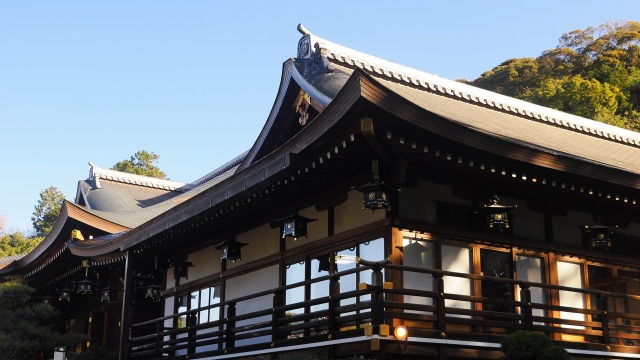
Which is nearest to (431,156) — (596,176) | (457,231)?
(457,231)

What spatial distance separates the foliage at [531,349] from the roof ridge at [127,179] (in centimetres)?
2444

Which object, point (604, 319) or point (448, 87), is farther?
point (448, 87)

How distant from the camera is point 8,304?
20.8 meters

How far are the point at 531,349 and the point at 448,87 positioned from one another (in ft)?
32.3

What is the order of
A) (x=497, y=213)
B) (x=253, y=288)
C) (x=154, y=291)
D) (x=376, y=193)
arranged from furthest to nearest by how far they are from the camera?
(x=154, y=291), (x=253, y=288), (x=497, y=213), (x=376, y=193)

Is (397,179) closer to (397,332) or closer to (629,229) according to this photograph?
(397,332)

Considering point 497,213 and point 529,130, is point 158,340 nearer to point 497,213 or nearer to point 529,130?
point 497,213

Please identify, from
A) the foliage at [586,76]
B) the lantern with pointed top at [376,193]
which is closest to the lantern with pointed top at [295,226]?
the lantern with pointed top at [376,193]

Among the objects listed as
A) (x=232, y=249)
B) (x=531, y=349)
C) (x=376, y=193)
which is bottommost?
(x=531, y=349)

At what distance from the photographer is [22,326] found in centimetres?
2033

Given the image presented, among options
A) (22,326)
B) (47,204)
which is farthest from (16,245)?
(22,326)

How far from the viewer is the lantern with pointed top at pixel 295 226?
43.4ft

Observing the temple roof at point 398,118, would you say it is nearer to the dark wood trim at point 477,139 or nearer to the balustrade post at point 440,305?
the dark wood trim at point 477,139

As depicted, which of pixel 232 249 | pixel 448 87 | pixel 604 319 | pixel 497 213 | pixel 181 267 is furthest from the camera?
pixel 448 87
